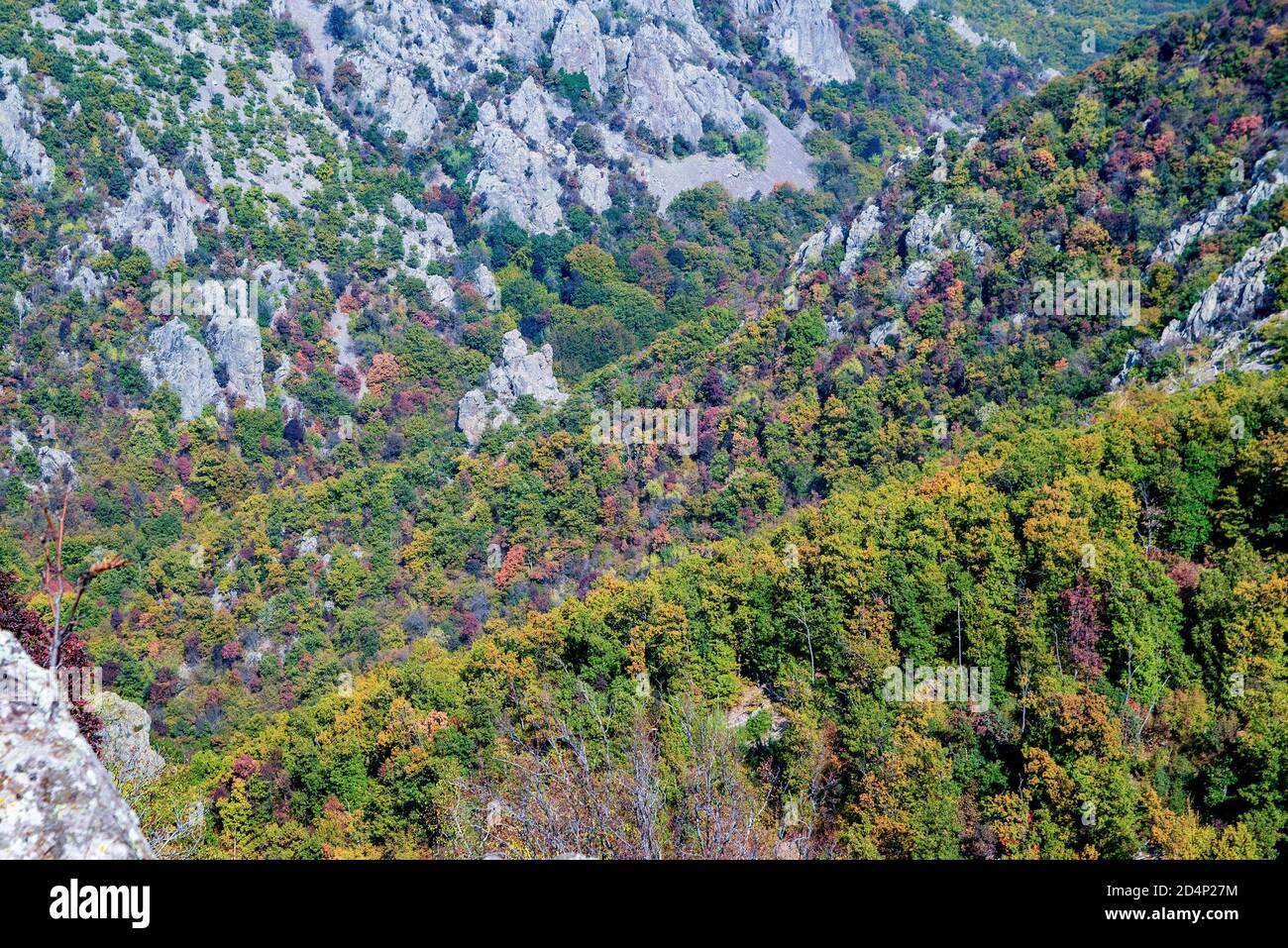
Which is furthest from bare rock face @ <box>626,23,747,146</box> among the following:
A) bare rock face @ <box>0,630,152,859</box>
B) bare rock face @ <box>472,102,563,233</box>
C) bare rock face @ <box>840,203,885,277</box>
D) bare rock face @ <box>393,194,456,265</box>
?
bare rock face @ <box>0,630,152,859</box>

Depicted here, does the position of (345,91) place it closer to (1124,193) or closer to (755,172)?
(755,172)

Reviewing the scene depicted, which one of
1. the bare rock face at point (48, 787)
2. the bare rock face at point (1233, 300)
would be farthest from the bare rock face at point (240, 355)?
the bare rock face at point (48, 787)

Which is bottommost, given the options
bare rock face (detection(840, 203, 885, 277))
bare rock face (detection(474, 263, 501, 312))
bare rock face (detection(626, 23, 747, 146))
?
bare rock face (detection(840, 203, 885, 277))

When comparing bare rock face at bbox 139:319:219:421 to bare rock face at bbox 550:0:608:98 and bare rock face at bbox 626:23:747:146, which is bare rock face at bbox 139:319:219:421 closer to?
bare rock face at bbox 626:23:747:146

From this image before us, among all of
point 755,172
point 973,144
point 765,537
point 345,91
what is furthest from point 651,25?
point 765,537

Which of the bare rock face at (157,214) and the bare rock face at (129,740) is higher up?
the bare rock face at (157,214)

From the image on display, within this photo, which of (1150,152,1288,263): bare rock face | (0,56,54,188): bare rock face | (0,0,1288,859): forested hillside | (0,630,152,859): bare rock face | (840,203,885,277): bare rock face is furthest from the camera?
(0,56,54,188): bare rock face

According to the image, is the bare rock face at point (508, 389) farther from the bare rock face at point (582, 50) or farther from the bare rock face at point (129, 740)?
the bare rock face at point (582, 50)
